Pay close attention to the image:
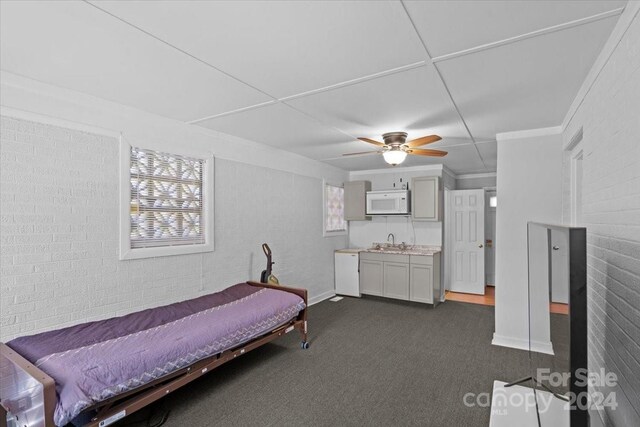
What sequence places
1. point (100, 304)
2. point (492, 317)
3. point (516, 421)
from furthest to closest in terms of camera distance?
point (492, 317) → point (100, 304) → point (516, 421)

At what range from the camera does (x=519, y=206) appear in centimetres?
344

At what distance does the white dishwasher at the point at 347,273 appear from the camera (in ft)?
18.4

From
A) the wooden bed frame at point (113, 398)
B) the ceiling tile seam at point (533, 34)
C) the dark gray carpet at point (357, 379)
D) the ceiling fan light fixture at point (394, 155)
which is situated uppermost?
the ceiling tile seam at point (533, 34)

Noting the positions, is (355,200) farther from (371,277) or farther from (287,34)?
(287,34)

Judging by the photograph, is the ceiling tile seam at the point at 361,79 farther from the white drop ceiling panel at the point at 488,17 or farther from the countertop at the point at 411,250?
the countertop at the point at 411,250

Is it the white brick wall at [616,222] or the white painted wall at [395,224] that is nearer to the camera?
the white brick wall at [616,222]

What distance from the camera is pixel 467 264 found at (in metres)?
5.91

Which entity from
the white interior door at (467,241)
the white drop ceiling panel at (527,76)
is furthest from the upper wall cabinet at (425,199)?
the white drop ceiling panel at (527,76)

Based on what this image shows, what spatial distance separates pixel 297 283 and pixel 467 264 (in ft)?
10.7

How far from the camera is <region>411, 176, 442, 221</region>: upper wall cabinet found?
5.28 metres

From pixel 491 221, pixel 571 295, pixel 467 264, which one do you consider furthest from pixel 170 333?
pixel 491 221

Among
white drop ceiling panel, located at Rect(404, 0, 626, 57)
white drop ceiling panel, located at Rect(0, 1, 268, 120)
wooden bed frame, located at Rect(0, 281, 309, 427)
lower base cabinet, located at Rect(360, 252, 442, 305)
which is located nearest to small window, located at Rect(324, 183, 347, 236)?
lower base cabinet, located at Rect(360, 252, 442, 305)

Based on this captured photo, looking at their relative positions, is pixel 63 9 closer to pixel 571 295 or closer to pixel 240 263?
pixel 571 295

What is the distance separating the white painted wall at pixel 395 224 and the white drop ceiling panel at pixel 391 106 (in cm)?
224
